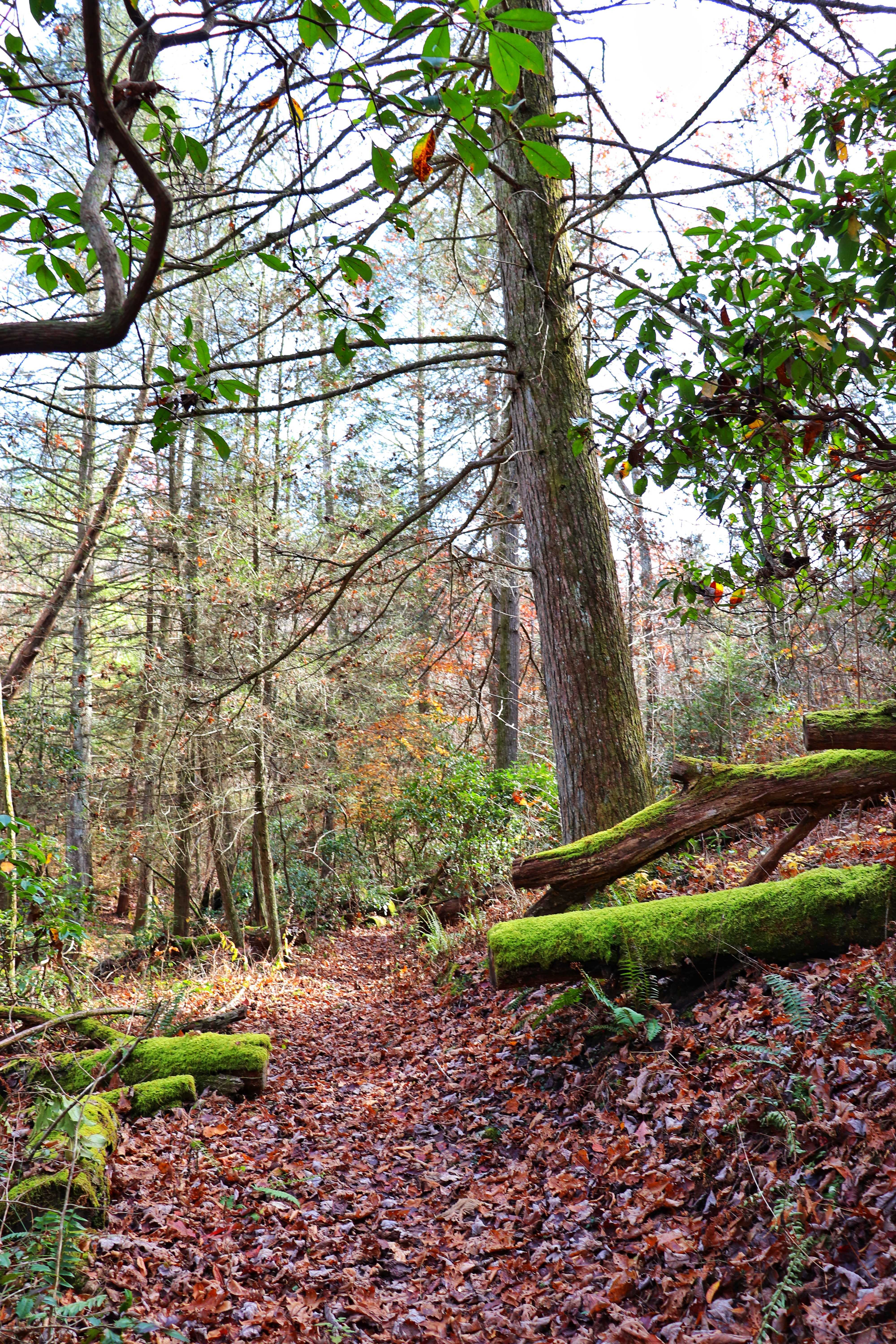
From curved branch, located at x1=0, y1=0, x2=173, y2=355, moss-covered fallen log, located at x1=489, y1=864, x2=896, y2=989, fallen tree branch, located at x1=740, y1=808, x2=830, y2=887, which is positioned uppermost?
curved branch, located at x1=0, y1=0, x2=173, y2=355

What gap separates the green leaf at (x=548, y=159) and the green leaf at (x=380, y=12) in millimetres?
363

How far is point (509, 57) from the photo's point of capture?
4.94 ft

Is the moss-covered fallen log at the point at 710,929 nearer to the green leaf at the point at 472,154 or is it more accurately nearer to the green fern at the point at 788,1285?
the green fern at the point at 788,1285

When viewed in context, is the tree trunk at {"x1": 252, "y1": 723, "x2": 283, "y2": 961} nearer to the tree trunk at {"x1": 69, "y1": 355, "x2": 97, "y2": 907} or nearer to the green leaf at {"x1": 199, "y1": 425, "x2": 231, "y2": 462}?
the tree trunk at {"x1": 69, "y1": 355, "x2": 97, "y2": 907}

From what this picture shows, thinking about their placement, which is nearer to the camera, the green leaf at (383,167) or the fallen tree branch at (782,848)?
the green leaf at (383,167)

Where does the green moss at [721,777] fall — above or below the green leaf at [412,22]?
below

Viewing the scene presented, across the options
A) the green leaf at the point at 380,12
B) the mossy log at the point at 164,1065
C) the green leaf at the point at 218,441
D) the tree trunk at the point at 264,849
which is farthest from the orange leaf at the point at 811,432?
the tree trunk at the point at 264,849

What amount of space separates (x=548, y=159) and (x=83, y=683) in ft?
37.0

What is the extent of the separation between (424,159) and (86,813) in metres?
11.9

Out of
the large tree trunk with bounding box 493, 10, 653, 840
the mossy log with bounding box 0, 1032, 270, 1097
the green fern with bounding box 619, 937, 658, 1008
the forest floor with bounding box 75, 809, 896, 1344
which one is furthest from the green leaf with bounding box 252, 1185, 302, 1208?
the large tree trunk with bounding box 493, 10, 653, 840

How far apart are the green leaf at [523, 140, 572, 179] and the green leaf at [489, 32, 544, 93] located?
8.7 inches

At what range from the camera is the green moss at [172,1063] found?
5.11m

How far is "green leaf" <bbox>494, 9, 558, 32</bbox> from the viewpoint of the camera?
1.43m

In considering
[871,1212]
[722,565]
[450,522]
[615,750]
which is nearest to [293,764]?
[450,522]
